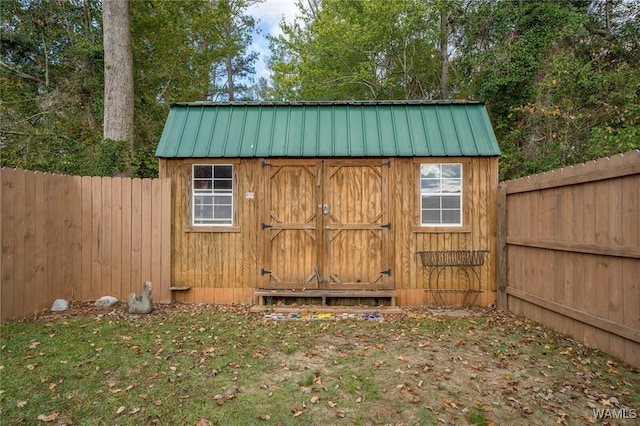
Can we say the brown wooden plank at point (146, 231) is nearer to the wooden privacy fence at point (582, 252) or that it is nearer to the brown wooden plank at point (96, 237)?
the brown wooden plank at point (96, 237)

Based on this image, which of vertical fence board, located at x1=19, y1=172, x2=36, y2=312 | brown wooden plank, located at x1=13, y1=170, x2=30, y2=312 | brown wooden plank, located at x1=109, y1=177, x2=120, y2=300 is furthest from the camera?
brown wooden plank, located at x1=109, y1=177, x2=120, y2=300

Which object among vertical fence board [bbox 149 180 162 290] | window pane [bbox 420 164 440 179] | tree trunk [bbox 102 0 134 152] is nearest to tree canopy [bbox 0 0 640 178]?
tree trunk [bbox 102 0 134 152]

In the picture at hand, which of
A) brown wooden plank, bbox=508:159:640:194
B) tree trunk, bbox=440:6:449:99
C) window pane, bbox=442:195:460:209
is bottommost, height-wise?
window pane, bbox=442:195:460:209

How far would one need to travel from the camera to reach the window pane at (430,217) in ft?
19.7

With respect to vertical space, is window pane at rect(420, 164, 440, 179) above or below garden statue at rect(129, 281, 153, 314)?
above

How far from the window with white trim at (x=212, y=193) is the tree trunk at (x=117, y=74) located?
2742mm

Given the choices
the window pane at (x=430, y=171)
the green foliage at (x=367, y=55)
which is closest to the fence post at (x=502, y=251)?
the window pane at (x=430, y=171)

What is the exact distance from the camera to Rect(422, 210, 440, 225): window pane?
5992 millimetres

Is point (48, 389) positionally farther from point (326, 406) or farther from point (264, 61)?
point (264, 61)

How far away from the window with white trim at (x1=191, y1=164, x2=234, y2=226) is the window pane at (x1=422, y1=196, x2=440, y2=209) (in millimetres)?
3243

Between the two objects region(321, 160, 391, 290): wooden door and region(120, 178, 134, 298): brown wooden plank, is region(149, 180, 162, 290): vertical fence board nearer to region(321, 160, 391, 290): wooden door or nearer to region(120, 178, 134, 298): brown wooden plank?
region(120, 178, 134, 298): brown wooden plank

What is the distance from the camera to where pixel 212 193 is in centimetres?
611

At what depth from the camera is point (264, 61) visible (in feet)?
65.9

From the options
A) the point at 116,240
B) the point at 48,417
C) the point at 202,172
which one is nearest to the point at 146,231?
the point at 116,240
